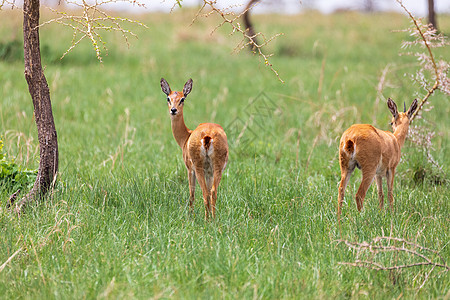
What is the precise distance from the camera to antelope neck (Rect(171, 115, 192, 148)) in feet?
17.0

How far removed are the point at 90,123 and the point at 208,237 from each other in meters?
5.32

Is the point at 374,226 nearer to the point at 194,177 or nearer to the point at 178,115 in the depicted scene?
the point at 194,177

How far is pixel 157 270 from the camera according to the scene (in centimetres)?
374

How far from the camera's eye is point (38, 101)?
16.3ft

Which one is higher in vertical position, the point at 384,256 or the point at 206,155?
the point at 206,155

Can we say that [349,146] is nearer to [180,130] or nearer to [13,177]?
[180,130]

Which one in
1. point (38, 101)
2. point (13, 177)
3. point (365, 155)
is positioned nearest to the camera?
point (365, 155)

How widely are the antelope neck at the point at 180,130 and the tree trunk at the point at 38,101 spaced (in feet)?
3.58

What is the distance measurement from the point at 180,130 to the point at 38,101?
50.4 inches

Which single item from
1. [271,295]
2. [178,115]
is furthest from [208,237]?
[178,115]

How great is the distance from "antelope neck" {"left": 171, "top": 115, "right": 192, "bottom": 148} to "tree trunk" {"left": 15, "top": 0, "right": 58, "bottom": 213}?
109 cm

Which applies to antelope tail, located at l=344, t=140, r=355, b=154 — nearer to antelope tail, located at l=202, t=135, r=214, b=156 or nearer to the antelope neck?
antelope tail, located at l=202, t=135, r=214, b=156

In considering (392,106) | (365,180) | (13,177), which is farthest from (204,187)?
(13,177)

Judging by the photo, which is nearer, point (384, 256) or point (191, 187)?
point (384, 256)
